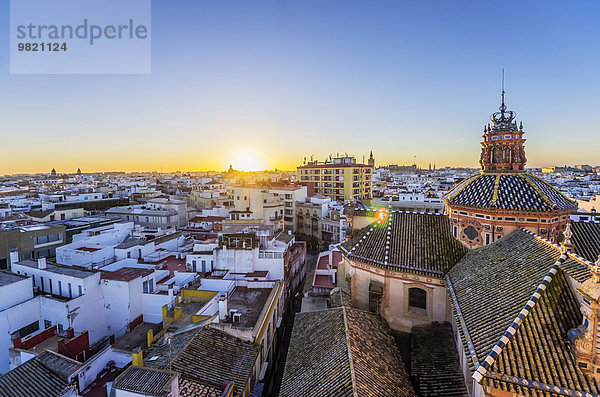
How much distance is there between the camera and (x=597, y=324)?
785cm

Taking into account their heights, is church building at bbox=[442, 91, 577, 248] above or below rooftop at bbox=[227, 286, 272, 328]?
above

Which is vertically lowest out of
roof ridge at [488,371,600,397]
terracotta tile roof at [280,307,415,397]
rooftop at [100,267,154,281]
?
terracotta tile roof at [280,307,415,397]

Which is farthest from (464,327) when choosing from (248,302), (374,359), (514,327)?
(248,302)

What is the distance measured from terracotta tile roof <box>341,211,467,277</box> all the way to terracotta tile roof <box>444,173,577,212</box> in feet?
6.23

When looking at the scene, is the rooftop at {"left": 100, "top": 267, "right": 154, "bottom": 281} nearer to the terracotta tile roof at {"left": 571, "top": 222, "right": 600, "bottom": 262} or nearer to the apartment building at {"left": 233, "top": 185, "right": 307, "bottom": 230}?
the apartment building at {"left": 233, "top": 185, "right": 307, "bottom": 230}

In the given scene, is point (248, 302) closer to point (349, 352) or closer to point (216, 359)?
point (216, 359)

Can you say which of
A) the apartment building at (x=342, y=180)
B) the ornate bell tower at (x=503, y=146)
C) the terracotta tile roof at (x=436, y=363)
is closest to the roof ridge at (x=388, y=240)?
the terracotta tile roof at (x=436, y=363)

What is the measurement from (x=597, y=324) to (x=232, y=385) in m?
11.3

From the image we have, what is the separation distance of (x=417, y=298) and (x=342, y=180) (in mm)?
A: 48339

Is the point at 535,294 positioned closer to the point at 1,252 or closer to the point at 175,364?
the point at 175,364

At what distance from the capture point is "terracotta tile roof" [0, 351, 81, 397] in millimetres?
12234

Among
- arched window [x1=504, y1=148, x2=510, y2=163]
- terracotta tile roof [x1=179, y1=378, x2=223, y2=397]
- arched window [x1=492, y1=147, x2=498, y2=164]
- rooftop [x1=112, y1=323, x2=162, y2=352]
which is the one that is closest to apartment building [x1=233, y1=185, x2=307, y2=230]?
rooftop [x1=112, y1=323, x2=162, y2=352]

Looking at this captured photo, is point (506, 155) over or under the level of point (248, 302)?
over

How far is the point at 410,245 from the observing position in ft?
57.3
